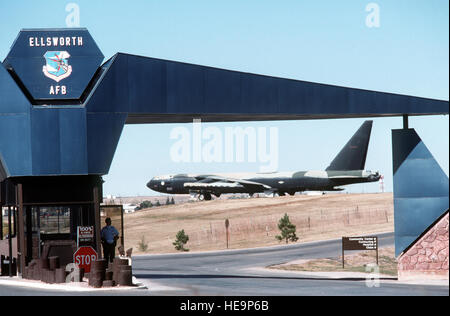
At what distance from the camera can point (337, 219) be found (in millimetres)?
91812

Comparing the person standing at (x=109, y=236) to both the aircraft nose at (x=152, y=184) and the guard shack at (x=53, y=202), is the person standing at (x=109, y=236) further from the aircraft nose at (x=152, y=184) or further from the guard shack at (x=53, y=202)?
the aircraft nose at (x=152, y=184)

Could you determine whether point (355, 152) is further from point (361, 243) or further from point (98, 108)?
point (98, 108)

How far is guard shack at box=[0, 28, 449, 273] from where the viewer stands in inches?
1182

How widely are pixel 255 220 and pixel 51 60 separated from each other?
65629 millimetres

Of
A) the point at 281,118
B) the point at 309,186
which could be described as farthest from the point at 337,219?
the point at 281,118

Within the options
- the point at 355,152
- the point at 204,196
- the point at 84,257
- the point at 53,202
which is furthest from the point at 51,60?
the point at 204,196

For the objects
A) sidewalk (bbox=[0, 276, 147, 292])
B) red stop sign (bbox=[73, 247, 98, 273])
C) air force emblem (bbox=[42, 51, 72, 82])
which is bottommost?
sidewalk (bbox=[0, 276, 147, 292])

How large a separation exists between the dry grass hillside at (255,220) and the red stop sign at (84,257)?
1786 inches

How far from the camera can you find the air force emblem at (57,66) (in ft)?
101

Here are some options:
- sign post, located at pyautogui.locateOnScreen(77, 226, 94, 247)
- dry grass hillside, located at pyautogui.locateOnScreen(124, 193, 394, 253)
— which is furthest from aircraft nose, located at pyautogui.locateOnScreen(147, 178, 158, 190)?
sign post, located at pyautogui.locateOnScreen(77, 226, 94, 247)

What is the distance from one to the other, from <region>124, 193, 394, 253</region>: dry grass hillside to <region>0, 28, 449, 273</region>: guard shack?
43674 millimetres

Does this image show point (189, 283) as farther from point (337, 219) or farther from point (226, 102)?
point (337, 219)

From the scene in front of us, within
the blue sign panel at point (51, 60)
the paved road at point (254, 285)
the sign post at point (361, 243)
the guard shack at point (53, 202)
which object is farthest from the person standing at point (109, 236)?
the sign post at point (361, 243)

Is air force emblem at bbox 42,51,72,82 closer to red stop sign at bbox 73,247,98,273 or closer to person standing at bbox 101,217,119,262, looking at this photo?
person standing at bbox 101,217,119,262
